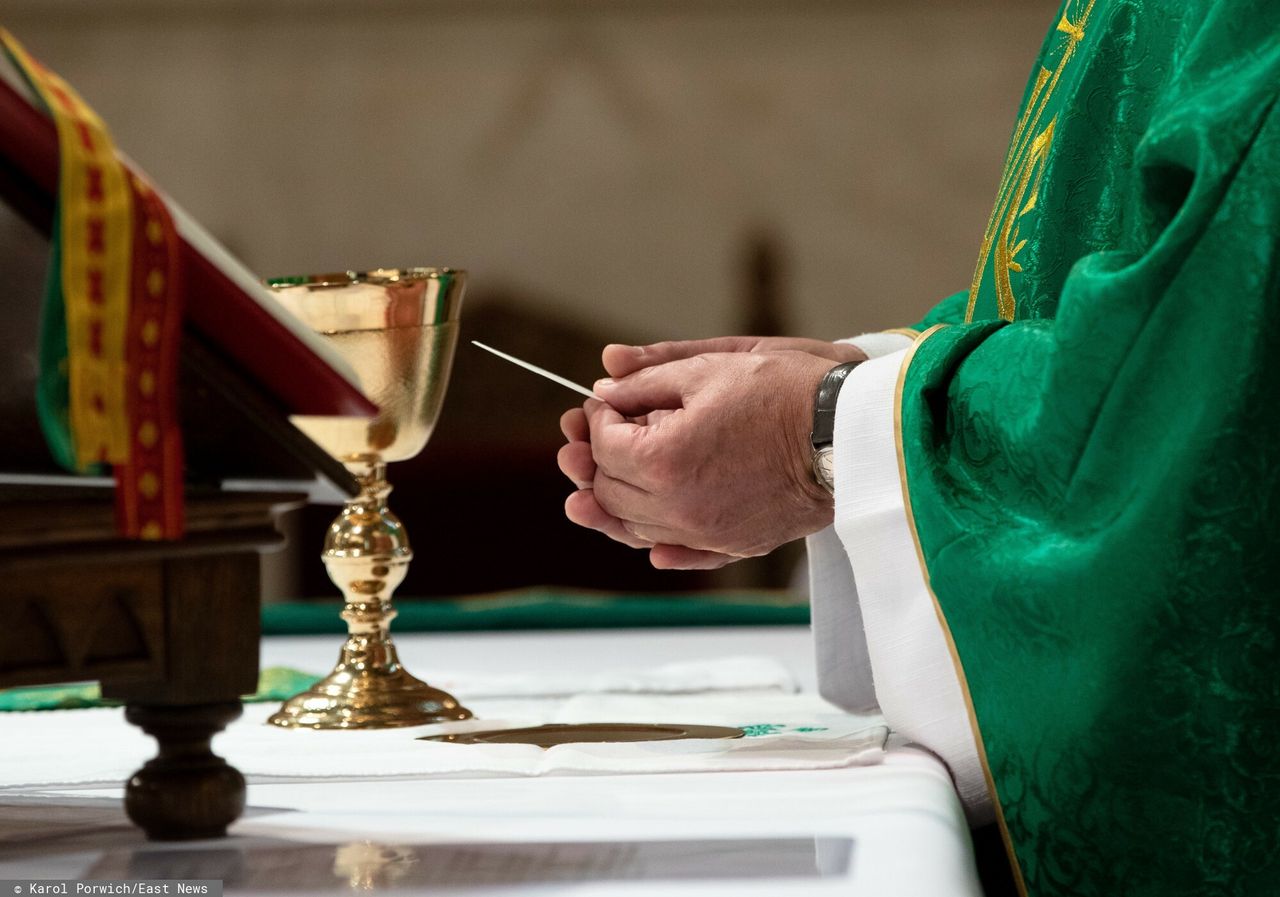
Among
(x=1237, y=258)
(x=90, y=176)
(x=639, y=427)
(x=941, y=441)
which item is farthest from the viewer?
(x=639, y=427)

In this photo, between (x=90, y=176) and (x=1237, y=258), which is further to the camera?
(x=1237, y=258)

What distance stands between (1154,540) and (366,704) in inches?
22.2

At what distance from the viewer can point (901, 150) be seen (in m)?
6.38

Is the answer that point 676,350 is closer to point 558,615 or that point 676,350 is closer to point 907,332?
point 907,332

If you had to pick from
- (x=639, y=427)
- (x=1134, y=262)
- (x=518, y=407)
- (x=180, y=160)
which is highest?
(x=180, y=160)

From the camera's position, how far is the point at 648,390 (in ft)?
3.82

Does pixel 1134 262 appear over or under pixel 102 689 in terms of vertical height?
over

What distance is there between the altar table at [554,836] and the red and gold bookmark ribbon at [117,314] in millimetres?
171

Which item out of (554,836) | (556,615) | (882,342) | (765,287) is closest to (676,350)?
(882,342)

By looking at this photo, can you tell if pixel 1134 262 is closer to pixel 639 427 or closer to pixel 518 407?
pixel 639 427

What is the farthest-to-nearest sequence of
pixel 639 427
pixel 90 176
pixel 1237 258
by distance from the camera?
1. pixel 639 427
2. pixel 1237 258
3. pixel 90 176

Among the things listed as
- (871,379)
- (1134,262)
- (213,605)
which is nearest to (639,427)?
(871,379)

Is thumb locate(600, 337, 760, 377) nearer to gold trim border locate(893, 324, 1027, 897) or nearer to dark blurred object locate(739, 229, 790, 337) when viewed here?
Answer: gold trim border locate(893, 324, 1027, 897)

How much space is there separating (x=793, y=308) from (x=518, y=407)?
1256 millimetres
